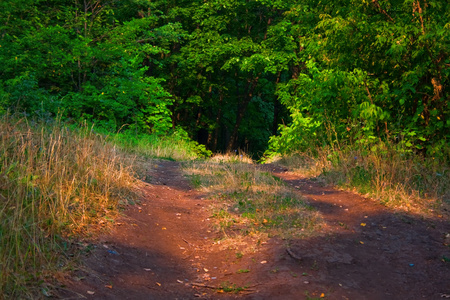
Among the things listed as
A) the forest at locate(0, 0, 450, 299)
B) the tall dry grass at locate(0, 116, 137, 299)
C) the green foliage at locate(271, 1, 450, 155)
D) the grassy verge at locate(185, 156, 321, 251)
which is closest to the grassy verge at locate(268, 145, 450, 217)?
the forest at locate(0, 0, 450, 299)

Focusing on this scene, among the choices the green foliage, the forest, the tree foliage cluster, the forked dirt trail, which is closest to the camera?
the forked dirt trail

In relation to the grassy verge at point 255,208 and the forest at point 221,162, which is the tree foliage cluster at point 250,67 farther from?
the grassy verge at point 255,208

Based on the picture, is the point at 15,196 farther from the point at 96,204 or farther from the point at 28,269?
the point at 96,204

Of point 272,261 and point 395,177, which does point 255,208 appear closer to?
point 272,261

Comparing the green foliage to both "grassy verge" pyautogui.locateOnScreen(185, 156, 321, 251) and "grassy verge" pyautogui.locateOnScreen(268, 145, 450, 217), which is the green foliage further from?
"grassy verge" pyautogui.locateOnScreen(185, 156, 321, 251)

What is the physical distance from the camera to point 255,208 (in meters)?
6.89

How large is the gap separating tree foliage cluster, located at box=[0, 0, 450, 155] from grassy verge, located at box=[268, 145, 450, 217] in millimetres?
386

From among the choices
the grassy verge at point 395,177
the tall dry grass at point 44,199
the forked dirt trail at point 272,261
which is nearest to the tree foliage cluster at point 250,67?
the grassy verge at point 395,177

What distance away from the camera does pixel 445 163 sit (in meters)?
8.24

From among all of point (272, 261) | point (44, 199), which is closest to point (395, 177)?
point (272, 261)

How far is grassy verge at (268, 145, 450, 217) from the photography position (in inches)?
274

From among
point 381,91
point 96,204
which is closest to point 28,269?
point 96,204

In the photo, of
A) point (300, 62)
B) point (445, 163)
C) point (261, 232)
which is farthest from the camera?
point (300, 62)

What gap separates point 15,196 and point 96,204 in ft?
4.85
